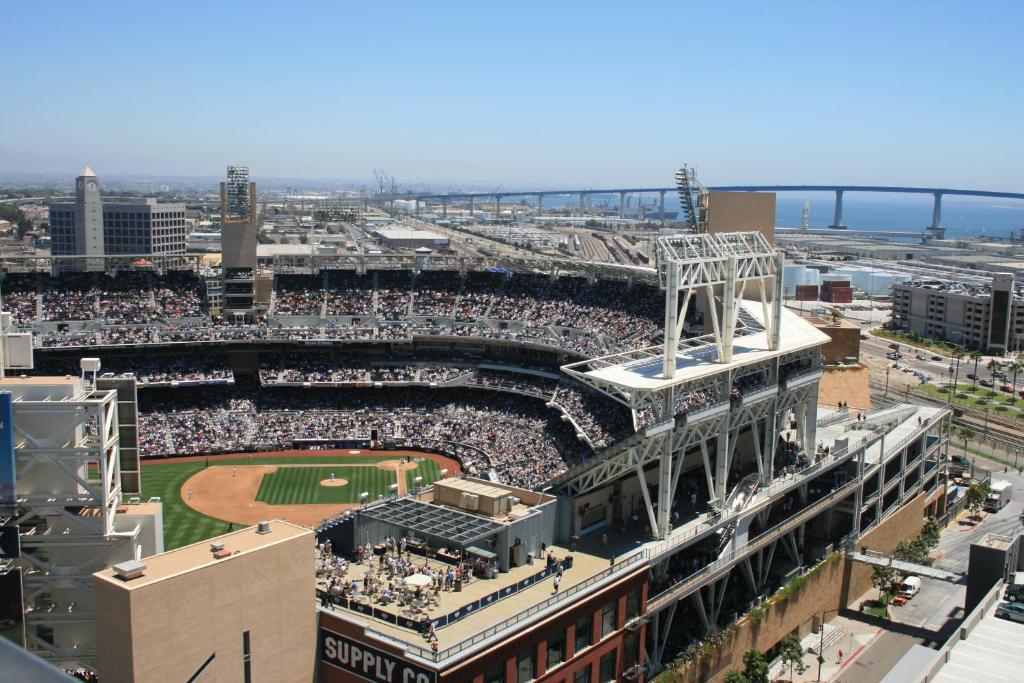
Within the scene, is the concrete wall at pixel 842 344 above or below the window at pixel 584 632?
above

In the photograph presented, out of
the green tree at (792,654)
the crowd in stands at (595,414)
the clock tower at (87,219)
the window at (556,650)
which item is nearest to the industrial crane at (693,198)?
the crowd in stands at (595,414)

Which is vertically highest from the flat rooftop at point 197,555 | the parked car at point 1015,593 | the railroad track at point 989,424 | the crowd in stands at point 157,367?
the flat rooftop at point 197,555

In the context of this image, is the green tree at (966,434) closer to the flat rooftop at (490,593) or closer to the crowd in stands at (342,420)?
the crowd in stands at (342,420)

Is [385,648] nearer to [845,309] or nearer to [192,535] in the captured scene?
[192,535]

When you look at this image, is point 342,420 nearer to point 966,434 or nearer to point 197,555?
point 197,555

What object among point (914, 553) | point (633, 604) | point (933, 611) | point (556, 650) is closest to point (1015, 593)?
point (933, 611)

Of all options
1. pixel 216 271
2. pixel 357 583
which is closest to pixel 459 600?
pixel 357 583

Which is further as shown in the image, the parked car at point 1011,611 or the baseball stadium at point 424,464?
the parked car at point 1011,611
